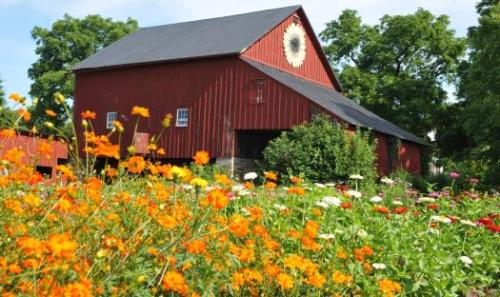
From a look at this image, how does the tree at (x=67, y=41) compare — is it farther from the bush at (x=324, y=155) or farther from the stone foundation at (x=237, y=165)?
the bush at (x=324, y=155)

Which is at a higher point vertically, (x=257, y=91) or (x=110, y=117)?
(x=257, y=91)

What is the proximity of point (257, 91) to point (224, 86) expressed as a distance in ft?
5.09

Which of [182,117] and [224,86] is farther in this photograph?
[182,117]

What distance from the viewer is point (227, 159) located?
21516 mm

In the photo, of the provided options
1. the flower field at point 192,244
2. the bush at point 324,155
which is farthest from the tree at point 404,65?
the flower field at point 192,244

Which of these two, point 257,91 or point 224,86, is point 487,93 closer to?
point 257,91

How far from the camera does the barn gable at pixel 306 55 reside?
76.5 feet

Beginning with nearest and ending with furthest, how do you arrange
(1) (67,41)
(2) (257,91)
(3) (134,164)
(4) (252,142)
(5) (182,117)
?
(3) (134,164), (2) (257,91), (4) (252,142), (5) (182,117), (1) (67,41)

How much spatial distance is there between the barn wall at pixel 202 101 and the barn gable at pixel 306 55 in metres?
1.57

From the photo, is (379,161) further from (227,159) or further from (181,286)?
(181,286)

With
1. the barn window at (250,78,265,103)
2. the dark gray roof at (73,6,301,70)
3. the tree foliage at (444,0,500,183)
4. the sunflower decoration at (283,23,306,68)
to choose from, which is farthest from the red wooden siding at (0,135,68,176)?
the tree foliage at (444,0,500,183)

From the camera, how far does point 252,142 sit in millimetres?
22734

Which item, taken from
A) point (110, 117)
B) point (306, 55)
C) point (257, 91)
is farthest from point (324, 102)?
point (110, 117)

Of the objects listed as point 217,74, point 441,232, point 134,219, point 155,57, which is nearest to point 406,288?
point 441,232
